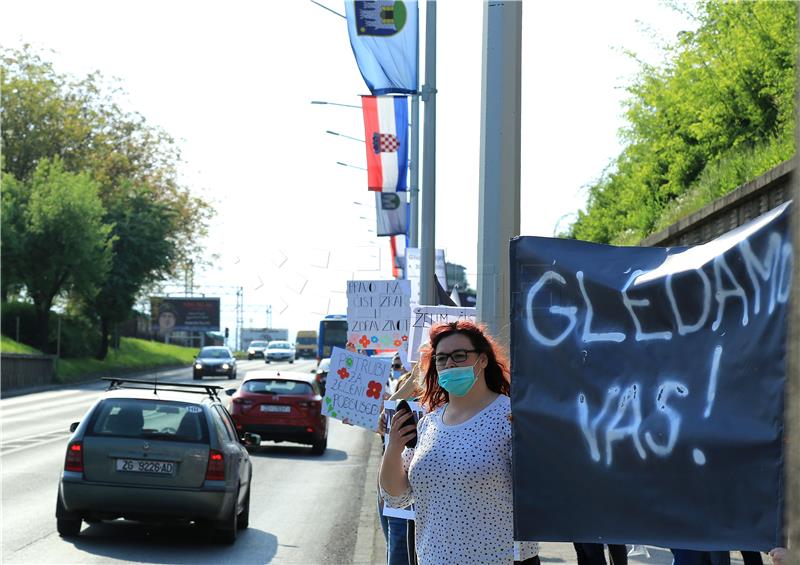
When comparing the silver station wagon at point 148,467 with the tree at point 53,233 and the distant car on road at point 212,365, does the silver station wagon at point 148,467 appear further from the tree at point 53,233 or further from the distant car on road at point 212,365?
the tree at point 53,233

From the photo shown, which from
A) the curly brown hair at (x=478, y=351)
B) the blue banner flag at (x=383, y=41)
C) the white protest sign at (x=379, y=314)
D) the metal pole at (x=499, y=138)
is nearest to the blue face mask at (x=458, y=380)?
the curly brown hair at (x=478, y=351)

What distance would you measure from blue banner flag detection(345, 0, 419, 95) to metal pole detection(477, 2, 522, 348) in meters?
7.20

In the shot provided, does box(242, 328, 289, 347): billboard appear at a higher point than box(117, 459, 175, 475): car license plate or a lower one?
lower

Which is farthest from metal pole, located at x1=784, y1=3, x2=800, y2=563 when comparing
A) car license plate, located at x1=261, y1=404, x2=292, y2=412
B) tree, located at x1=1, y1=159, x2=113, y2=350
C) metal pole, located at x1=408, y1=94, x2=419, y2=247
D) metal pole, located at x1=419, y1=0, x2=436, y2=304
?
tree, located at x1=1, y1=159, x2=113, y2=350

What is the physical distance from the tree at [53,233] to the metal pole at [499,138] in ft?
175

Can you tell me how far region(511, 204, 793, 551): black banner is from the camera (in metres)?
4.46

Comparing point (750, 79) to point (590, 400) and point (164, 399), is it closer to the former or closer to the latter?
point (164, 399)

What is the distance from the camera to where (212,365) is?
60.6 metres

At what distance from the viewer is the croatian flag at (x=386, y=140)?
2056cm

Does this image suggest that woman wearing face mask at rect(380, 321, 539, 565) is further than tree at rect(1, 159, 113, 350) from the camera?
No

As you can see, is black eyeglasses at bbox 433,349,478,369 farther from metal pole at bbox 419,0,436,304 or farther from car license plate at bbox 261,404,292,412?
car license plate at bbox 261,404,292,412

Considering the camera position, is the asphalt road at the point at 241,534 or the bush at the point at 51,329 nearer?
the asphalt road at the point at 241,534

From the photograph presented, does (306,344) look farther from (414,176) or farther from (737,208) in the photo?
(737,208)

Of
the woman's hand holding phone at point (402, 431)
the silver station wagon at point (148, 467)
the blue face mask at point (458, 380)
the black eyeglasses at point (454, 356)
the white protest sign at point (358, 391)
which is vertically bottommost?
the silver station wagon at point (148, 467)
